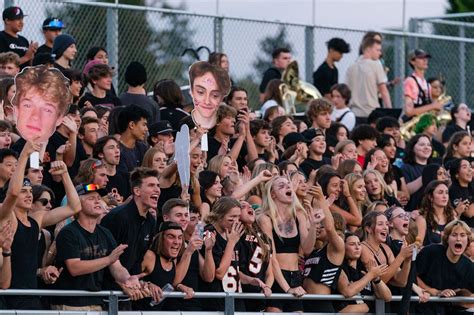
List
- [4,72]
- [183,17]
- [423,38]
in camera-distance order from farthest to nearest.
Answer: [423,38] → [183,17] → [4,72]

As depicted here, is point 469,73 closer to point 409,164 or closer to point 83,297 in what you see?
point 409,164

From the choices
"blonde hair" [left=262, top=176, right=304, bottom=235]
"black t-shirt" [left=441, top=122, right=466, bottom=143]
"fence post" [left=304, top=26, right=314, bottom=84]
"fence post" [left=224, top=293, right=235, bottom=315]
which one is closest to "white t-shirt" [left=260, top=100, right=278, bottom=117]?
"fence post" [left=304, top=26, right=314, bottom=84]

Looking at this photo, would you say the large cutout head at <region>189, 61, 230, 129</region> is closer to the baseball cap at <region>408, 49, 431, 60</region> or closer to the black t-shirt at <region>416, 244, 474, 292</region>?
the black t-shirt at <region>416, 244, 474, 292</region>

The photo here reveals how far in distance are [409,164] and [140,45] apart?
351 cm

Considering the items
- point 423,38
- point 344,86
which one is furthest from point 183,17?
point 423,38

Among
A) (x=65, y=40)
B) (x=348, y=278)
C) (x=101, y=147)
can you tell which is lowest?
(x=348, y=278)

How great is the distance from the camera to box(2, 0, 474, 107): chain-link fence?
1833cm

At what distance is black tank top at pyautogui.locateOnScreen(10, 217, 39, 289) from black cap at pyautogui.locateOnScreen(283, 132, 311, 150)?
16.0ft

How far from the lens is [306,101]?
63.5 feet

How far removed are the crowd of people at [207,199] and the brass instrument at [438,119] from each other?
196 centimetres

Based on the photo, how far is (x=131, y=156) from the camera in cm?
1466

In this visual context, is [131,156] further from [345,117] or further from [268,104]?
[345,117]

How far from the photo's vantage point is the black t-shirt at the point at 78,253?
12234 mm

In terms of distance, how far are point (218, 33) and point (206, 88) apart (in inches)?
271
